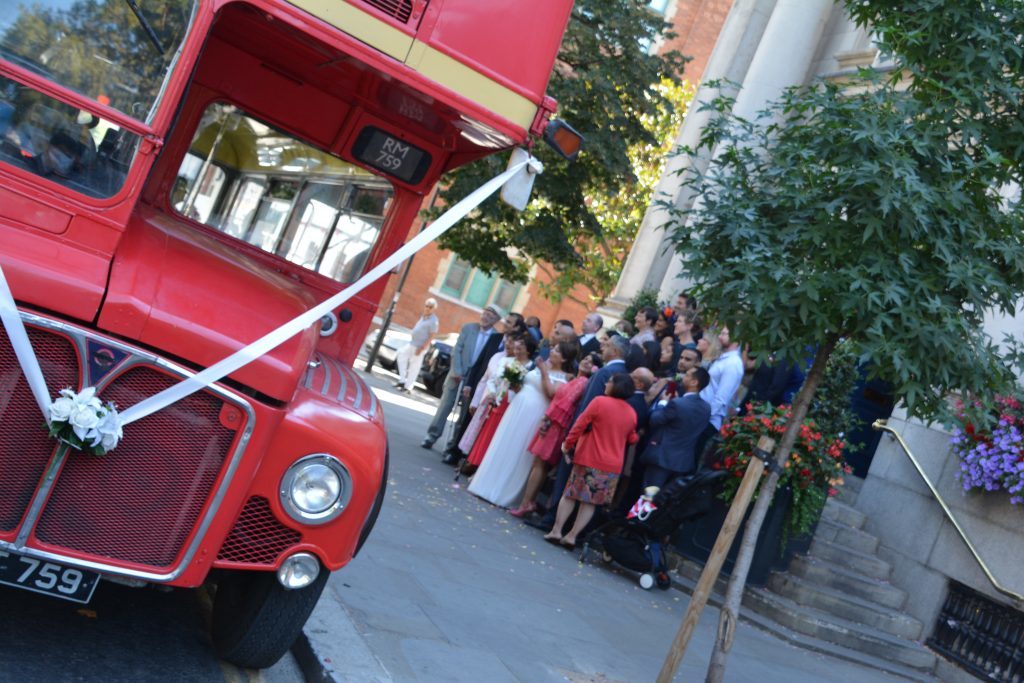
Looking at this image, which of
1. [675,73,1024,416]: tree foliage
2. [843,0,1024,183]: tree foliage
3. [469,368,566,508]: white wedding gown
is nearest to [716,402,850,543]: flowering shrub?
[469,368,566,508]: white wedding gown

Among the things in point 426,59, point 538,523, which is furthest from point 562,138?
point 538,523

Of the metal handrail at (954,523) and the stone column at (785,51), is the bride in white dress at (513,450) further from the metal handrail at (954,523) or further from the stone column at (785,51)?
the stone column at (785,51)

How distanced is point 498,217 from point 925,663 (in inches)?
355

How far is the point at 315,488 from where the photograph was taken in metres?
4.79

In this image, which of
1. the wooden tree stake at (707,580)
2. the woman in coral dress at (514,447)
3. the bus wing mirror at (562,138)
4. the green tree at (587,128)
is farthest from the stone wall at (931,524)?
the bus wing mirror at (562,138)

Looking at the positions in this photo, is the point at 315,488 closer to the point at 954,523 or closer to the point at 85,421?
the point at 85,421

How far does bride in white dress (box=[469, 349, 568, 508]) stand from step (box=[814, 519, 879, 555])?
327 centimetres

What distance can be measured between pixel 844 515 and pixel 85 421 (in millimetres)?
10424

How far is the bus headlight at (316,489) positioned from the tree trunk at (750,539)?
9.72 feet

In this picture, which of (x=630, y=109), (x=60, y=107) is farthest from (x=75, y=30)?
(x=630, y=109)

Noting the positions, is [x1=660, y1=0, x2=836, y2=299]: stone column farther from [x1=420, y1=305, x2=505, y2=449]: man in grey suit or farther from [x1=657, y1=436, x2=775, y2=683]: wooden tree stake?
[x1=657, y1=436, x2=775, y2=683]: wooden tree stake

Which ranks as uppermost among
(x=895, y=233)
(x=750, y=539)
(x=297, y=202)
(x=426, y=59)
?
(x=895, y=233)

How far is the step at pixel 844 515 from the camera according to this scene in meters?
13.0

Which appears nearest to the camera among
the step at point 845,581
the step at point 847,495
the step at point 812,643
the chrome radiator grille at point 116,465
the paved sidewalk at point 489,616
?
the chrome radiator grille at point 116,465
